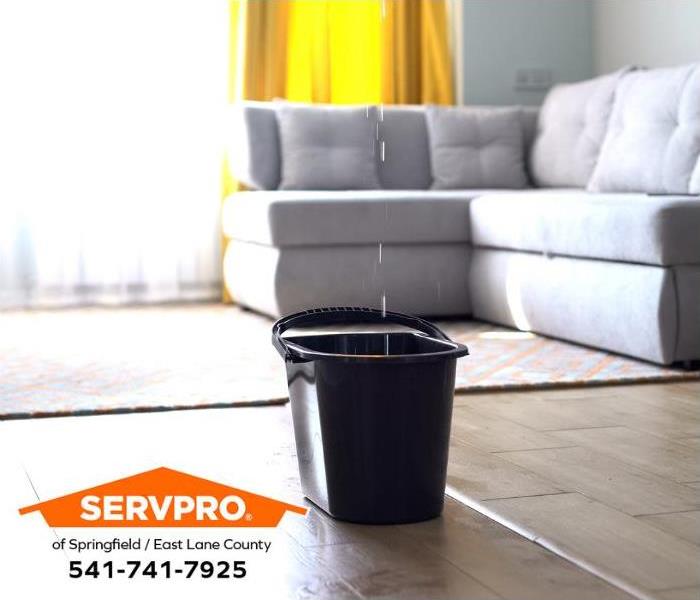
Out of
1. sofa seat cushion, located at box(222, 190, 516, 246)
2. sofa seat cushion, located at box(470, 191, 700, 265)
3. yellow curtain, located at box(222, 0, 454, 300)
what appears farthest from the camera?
yellow curtain, located at box(222, 0, 454, 300)

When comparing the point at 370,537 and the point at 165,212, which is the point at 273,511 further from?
the point at 165,212

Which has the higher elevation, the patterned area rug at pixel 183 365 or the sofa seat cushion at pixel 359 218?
the sofa seat cushion at pixel 359 218

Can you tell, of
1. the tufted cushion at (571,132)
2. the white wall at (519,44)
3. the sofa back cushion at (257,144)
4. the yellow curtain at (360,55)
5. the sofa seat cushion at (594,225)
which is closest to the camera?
the sofa seat cushion at (594,225)

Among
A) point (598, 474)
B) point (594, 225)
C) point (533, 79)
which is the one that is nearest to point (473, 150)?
point (533, 79)

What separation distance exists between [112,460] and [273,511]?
469 millimetres

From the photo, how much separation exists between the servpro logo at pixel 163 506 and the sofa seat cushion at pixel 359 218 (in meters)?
2.25

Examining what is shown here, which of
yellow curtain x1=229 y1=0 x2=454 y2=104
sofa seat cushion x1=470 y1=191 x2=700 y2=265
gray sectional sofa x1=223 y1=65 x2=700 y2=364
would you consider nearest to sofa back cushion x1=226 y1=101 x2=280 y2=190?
gray sectional sofa x1=223 y1=65 x2=700 y2=364

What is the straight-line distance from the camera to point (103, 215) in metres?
5.14

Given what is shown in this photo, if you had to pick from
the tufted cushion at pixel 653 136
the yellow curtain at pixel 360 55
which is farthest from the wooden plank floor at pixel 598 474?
the yellow curtain at pixel 360 55

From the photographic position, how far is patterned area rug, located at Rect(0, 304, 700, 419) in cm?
285

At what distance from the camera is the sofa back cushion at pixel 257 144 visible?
4789 millimetres

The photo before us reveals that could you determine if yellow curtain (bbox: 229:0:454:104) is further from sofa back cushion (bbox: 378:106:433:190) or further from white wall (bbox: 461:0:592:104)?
sofa back cushion (bbox: 378:106:433:190)

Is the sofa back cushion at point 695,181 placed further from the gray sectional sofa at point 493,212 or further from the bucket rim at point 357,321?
the bucket rim at point 357,321

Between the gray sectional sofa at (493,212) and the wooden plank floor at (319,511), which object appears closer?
the wooden plank floor at (319,511)
